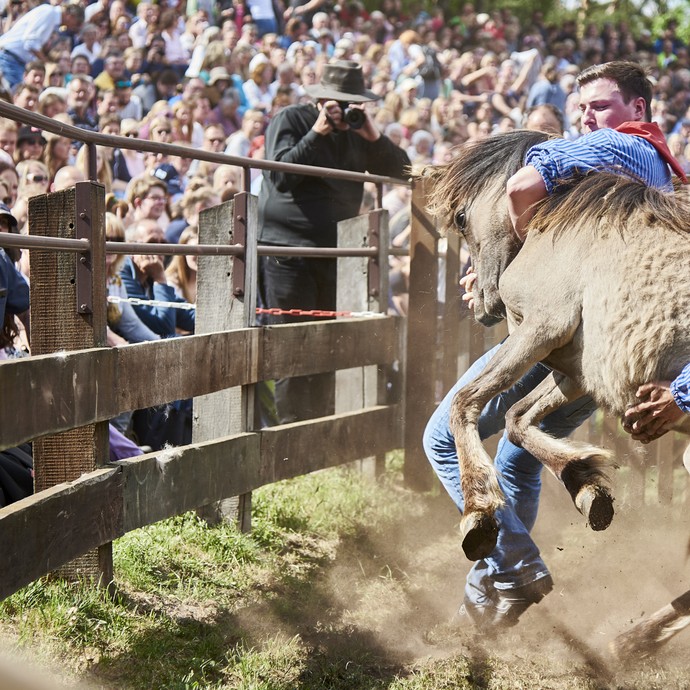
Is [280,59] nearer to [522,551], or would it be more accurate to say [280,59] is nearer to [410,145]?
[410,145]

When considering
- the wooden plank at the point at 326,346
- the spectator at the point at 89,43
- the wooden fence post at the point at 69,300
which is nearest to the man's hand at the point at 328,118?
the wooden plank at the point at 326,346

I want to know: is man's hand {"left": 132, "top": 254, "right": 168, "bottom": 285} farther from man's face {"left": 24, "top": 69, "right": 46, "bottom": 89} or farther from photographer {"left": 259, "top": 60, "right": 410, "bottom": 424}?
man's face {"left": 24, "top": 69, "right": 46, "bottom": 89}

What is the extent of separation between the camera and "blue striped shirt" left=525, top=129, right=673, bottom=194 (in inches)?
141

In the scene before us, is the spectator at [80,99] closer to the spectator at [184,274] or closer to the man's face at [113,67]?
the man's face at [113,67]

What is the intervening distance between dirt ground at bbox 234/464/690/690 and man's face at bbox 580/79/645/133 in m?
2.16

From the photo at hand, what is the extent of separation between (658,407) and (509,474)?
1.18 metres

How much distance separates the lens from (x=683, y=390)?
3.03 meters

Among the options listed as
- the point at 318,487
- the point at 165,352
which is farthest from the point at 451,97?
the point at 165,352

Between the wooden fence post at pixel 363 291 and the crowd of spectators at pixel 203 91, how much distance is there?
1.05 metres

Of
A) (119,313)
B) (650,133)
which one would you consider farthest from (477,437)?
(119,313)

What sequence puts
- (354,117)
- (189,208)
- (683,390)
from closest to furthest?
(683,390)
(354,117)
(189,208)

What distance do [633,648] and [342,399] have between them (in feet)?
9.63

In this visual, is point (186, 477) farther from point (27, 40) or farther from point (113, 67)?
point (113, 67)

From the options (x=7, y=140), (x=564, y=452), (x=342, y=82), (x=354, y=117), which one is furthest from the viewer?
(x=7, y=140)
